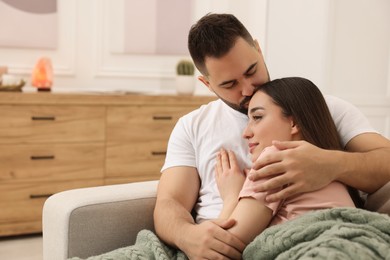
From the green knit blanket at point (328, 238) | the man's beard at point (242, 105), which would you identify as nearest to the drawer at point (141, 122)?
the man's beard at point (242, 105)

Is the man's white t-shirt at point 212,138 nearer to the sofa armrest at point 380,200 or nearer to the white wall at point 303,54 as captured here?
the sofa armrest at point 380,200

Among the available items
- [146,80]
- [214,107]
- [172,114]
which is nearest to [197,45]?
[214,107]

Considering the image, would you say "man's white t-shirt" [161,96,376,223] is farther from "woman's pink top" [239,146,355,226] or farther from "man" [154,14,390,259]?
"woman's pink top" [239,146,355,226]

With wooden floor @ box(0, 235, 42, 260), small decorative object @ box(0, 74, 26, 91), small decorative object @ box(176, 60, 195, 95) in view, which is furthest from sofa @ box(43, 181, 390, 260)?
small decorative object @ box(176, 60, 195, 95)

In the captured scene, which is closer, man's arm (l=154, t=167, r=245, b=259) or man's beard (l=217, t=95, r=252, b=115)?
man's arm (l=154, t=167, r=245, b=259)

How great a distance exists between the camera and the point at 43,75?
10.8 feet

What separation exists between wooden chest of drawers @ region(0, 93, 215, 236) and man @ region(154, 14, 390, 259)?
5.26 feet

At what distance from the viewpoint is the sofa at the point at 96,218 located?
1.42 m

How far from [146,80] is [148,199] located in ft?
7.80

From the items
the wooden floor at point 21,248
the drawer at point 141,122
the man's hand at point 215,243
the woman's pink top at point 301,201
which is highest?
the woman's pink top at point 301,201

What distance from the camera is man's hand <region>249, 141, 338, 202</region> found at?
1271mm

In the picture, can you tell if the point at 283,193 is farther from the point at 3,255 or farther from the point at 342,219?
the point at 3,255

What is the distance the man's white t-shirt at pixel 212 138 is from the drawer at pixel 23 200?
169 centimetres

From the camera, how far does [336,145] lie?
1.46 metres
